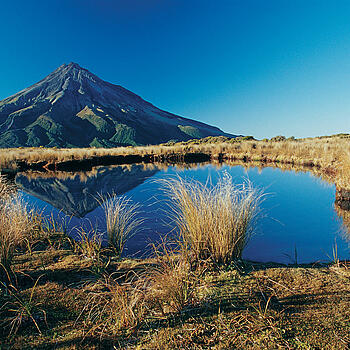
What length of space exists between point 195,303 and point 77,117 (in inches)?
5847

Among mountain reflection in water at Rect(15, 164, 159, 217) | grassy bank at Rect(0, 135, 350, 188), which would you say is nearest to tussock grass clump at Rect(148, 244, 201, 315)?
mountain reflection in water at Rect(15, 164, 159, 217)

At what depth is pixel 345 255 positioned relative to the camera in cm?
312

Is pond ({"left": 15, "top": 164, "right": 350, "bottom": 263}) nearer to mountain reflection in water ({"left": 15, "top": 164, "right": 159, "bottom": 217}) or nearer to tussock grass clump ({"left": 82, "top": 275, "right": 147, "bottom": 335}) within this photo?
mountain reflection in water ({"left": 15, "top": 164, "right": 159, "bottom": 217})

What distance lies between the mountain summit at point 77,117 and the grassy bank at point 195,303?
10973 cm

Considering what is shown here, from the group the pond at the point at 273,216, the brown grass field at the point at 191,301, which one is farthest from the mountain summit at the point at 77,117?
the brown grass field at the point at 191,301

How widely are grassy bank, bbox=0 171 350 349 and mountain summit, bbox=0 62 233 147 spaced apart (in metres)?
110

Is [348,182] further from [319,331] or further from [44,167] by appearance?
[44,167]

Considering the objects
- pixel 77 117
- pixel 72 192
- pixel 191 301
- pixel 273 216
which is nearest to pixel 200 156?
pixel 72 192

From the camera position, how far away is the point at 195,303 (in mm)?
1736

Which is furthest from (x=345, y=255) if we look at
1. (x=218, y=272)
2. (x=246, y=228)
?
(x=218, y=272)

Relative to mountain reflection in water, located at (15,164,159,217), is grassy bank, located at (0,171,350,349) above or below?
above

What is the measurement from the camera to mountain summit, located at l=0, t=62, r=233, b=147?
110 meters

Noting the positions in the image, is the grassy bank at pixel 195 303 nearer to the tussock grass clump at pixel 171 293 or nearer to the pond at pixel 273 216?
the tussock grass clump at pixel 171 293

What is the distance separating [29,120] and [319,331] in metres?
142
